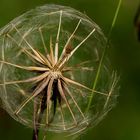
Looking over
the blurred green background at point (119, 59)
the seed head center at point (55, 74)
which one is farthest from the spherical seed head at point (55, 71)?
the blurred green background at point (119, 59)

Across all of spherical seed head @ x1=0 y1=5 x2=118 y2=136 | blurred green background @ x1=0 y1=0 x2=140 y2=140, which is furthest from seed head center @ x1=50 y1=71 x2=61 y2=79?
blurred green background @ x1=0 y1=0 x2=140 y2=140

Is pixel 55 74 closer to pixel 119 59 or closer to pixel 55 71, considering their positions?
pixel 55 71

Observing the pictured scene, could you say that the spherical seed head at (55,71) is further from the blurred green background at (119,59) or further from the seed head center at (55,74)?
the blurred green background at (119,59)

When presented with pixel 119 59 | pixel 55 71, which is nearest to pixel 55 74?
pixel 55 71

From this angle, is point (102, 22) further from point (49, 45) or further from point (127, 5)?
point (49, 45)

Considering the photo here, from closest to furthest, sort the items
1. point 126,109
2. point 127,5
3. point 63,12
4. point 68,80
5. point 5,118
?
point 68,80 < point 63,12 < point 5,118 < point 126,109 < point 127,5

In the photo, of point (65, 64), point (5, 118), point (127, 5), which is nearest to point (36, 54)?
point (65, 64)

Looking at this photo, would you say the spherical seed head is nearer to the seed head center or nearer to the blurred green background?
the seed head center
